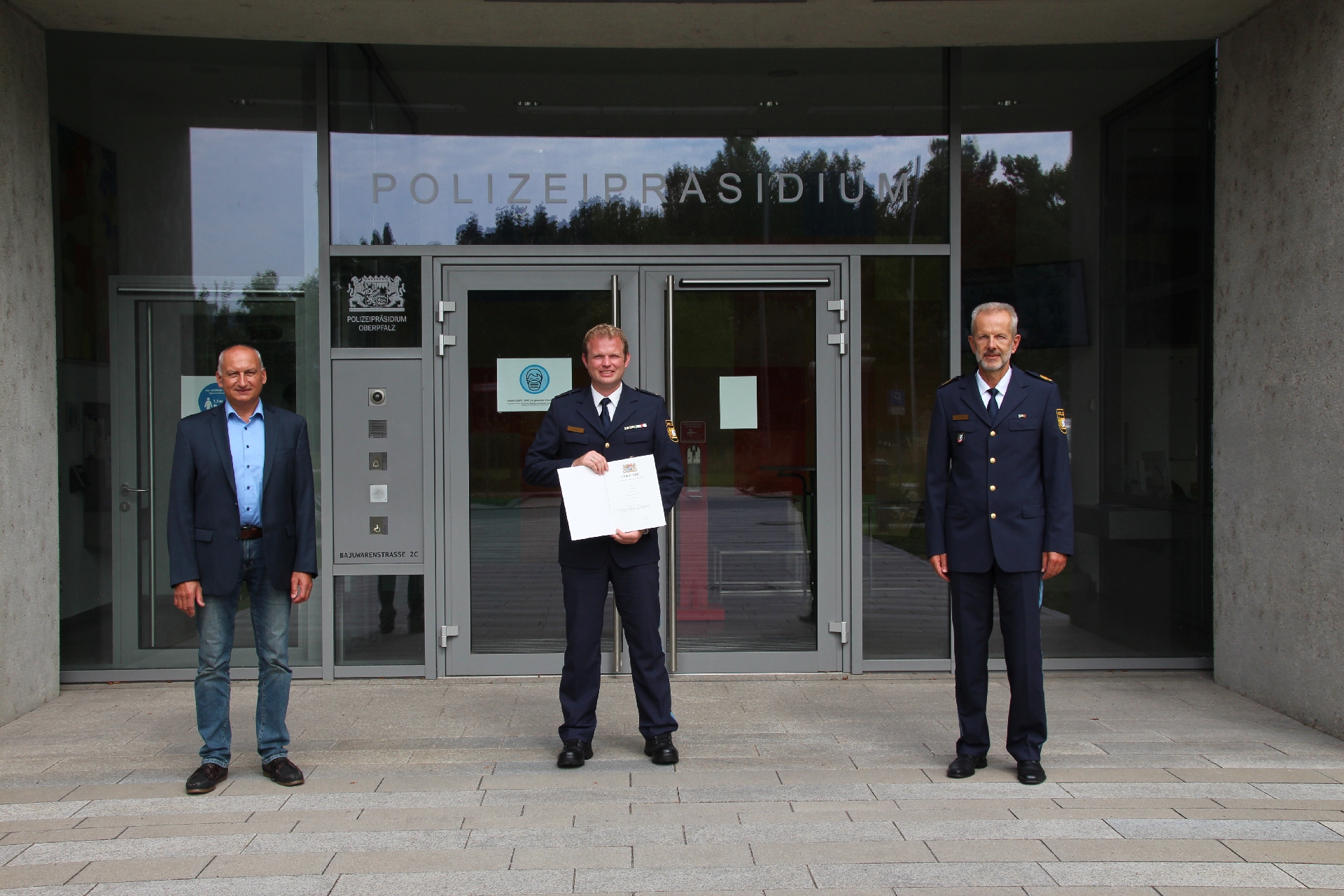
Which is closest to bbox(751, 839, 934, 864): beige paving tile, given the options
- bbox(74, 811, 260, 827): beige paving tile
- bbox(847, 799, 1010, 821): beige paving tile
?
bbox(847, 799, 1010, 821): beige paving tile

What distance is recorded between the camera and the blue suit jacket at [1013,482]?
4.26 metres

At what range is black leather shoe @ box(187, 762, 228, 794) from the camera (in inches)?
A: 163

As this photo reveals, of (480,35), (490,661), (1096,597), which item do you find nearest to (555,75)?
(480,35)

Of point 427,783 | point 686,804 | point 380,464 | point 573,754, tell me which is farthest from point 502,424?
point 686,804

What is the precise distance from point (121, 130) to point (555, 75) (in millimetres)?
2544

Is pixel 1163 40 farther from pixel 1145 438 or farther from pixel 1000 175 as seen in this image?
pixel 1145 438

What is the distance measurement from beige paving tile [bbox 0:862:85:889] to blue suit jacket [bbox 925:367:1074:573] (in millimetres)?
3435

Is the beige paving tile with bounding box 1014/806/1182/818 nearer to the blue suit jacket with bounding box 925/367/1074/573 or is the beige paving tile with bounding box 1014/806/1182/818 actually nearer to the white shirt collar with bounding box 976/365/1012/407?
the blue suit jacket with bounding box 925/367/1074/573

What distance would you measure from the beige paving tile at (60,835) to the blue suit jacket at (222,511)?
36.5 inches

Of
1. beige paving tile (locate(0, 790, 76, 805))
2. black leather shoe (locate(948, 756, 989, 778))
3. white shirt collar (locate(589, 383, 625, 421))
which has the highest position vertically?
white shirt collar (locate(589, 383, 625, 421))

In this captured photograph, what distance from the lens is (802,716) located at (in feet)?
17.2

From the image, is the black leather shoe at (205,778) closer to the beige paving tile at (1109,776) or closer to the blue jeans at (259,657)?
the blue jeans at (259,657)

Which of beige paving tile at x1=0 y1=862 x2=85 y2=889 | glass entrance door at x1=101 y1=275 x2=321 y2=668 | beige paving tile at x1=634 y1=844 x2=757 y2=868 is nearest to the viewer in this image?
beige paving tile at x1=0 y1=862 x2=85 y2=889

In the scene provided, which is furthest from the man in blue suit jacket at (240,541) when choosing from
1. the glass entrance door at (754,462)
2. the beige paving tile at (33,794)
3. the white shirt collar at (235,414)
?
the glass entrance door at (754,462)
